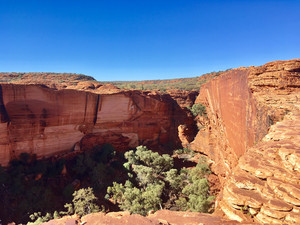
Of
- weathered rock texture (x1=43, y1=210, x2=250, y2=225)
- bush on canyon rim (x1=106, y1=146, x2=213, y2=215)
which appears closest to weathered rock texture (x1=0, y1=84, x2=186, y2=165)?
bush on canyon rim (x1=106, y1=146, x2=213, y2=215)

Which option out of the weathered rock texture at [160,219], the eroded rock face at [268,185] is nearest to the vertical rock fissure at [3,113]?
the weathered rock texture at [160,219]

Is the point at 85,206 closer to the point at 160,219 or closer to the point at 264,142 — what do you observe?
the point at 160,219

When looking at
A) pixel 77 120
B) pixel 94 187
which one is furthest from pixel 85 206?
pixel 77 120

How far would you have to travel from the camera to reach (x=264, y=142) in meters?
4.04

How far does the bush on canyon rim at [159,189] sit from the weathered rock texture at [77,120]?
430cm

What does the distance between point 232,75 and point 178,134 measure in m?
13.3

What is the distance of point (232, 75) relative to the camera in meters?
9.30

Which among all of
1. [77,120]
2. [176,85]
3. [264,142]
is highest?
[176,85]

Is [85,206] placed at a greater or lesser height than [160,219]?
lesser

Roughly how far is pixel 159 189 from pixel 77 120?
35.9 ft

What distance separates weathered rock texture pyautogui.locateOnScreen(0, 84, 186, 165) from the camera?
13.5 metres

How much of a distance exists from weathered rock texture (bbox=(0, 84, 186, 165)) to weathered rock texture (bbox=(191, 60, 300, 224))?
11.2m

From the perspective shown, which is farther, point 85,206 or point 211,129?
point 211,129

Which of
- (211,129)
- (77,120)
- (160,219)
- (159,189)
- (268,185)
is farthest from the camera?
(77,120)
